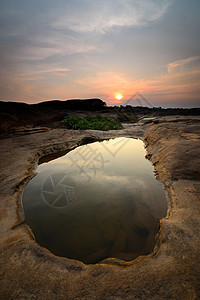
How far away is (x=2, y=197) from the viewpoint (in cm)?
275

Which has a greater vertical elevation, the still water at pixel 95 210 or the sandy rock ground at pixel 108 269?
the sandy rock ground at pixel 108 269

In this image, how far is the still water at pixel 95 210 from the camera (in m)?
1.83

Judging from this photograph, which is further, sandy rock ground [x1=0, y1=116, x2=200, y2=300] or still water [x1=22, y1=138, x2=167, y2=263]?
still water [x1=22, y1=138, x2=167, y2=263]

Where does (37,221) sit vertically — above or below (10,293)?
below

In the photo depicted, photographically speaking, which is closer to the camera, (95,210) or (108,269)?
(108,269)

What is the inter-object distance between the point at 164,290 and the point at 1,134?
10025 mm

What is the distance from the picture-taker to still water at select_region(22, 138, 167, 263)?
1.83 meters

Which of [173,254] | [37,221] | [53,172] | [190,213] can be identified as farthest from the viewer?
[53,172]

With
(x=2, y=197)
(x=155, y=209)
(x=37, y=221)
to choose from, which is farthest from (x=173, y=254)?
(x=2, y=197)

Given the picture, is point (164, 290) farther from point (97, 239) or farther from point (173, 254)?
point (97, 239)

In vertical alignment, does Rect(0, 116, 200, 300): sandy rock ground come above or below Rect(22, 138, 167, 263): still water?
above

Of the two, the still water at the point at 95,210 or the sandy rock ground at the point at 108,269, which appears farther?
the still water at the point at 95,210

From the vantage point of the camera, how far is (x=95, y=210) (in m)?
2.51

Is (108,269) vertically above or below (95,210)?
above
